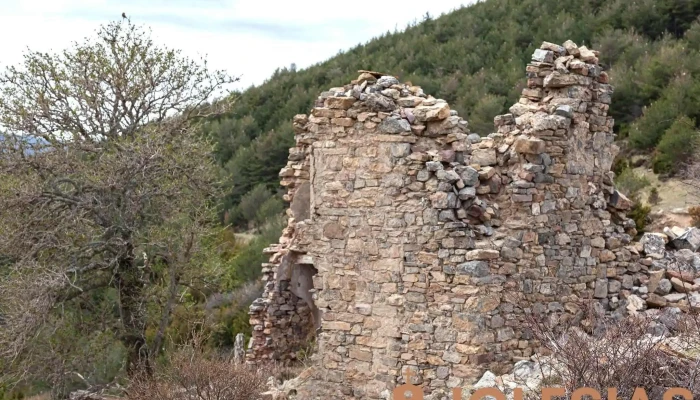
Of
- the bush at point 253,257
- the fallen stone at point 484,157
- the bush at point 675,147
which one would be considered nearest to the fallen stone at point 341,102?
the fallen stone at point 484,157

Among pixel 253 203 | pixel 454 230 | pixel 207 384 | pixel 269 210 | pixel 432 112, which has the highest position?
pixel 432 112

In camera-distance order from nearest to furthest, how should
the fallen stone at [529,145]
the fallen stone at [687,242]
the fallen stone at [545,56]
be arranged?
the fallen stone at [529,145]
the fallen stone at [545,56]
the fallen stone at [687,242]

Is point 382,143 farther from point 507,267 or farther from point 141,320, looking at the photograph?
point 141,320

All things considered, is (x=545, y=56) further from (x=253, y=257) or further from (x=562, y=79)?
(x=253, y=257)

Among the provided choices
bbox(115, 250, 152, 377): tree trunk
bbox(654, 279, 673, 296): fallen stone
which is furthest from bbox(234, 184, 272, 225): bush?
bbox(654, 279, 673, 296): fallen stone

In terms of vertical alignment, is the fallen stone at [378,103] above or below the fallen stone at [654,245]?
above

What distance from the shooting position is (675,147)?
1862 cm

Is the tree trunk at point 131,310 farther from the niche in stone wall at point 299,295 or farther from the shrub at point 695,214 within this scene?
the shrub at point 695,214

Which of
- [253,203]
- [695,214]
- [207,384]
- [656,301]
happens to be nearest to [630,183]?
[695,214]

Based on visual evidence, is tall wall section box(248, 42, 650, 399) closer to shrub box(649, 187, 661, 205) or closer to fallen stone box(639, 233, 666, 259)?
fallen stone box(639, 233, 666, 259)

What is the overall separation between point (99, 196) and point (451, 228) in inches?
244

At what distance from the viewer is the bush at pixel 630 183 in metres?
17.7

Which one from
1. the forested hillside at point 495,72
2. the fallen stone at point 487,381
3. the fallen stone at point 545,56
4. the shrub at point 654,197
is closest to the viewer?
A: the fallen stone at point 487,381

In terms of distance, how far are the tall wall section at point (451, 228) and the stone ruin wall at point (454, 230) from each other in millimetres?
13
